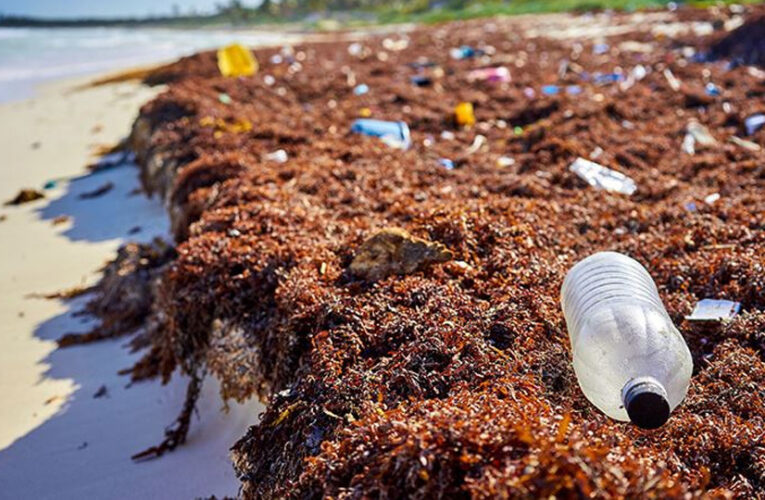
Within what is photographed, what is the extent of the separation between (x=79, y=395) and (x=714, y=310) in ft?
13.2

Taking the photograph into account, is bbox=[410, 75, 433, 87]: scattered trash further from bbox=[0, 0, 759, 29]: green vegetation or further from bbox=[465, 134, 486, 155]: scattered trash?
bbox=[0, 0, 759, 29]: green vegetation

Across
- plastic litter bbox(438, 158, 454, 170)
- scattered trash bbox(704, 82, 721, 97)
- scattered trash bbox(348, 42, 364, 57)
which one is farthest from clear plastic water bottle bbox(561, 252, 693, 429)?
scattered trash bbox(348, 42, 364, 57)

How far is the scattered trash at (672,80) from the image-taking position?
854 centimetres

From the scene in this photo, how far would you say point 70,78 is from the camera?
21.4 m

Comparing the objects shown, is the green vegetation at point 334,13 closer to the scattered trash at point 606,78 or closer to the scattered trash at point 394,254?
the scattered trash at point 606,78

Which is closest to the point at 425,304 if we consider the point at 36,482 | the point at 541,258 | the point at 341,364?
the point at 341,364

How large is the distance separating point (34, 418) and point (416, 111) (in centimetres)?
583

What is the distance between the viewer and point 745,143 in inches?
237

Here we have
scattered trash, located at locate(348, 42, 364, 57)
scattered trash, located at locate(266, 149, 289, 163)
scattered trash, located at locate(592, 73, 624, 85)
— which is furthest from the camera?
scattered trash, located at locate(348, 42, 364, 57)

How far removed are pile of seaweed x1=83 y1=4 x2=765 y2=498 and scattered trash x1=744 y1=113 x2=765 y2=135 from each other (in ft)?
0.82

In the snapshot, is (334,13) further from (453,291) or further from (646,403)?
(646,403)

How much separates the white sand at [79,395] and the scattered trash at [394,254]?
1.01 metres

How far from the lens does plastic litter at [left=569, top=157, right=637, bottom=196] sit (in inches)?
194

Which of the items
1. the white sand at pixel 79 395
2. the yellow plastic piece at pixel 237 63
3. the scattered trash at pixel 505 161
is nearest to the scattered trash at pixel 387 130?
the scattered trash at pixel 505 161
